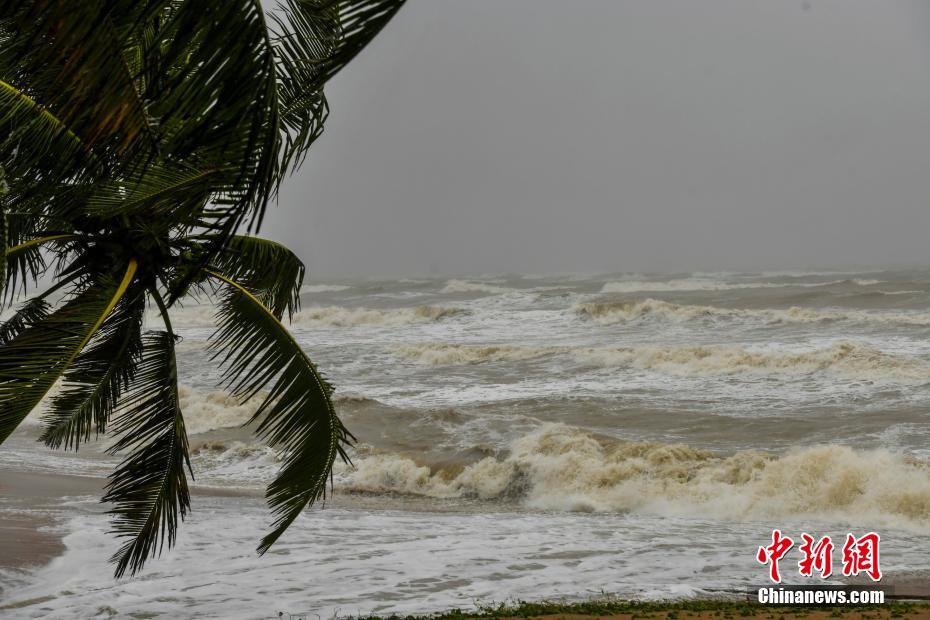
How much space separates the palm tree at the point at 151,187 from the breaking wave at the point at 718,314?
2819cm

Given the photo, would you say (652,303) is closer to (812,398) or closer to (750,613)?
(812,398)

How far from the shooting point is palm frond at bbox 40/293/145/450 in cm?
477

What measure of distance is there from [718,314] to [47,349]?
32700 mm

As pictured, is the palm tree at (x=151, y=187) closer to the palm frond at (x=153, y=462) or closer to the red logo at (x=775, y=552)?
the palm frond at (x=153, y=462)

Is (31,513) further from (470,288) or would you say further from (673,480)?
(470,288)

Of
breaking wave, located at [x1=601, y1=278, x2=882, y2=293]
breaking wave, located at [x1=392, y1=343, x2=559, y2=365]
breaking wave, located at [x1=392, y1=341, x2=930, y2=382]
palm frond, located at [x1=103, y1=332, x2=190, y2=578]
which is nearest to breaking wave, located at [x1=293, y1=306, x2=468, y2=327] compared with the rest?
breaking wave, located at [x1=392, y1=343, x2=559, y2=365]

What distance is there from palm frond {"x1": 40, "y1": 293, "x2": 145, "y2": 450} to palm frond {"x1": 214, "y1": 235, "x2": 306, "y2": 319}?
902mm

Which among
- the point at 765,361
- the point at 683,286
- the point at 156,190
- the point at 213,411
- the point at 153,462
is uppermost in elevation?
the point at 683,286

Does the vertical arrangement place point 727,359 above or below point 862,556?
above

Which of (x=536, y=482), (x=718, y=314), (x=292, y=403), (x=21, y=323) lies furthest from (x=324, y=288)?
(x=292, y=403)

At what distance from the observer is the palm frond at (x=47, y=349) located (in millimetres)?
3684

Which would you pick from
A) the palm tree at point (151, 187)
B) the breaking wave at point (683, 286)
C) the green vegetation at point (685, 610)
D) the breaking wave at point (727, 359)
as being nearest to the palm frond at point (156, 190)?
the palm tree at point (151, 187)

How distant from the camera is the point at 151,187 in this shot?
3.58m

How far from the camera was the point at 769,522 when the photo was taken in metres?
9.72
